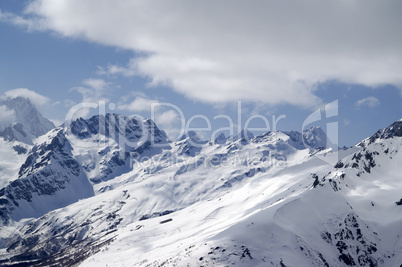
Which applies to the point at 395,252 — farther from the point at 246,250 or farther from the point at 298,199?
the point at 246,250

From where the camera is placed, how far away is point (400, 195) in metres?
198

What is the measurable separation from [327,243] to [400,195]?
50425mm

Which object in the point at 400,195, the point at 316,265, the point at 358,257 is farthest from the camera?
the point at 400,195

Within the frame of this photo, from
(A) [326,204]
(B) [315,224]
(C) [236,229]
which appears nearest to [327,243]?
(B) [315,224]

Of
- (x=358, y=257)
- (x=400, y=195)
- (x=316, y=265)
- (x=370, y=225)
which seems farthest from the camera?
(x=400, y=195)

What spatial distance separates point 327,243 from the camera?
171375 mm

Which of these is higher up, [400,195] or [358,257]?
[400,195]

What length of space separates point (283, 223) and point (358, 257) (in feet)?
99.1

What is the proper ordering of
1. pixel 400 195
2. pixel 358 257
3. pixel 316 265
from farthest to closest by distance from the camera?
pixel 400 195 → pixel 358 257 → pixel 316 265

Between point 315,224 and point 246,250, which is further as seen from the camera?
point 315,224

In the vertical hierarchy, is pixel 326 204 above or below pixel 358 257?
above

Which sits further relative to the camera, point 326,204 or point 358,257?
point 326,204

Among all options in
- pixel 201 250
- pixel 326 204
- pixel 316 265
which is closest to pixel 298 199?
pixel 326 204

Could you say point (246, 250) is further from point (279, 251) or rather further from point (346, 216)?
point (346, 216)
